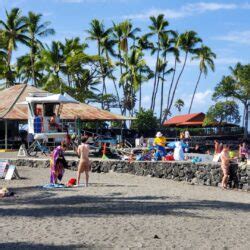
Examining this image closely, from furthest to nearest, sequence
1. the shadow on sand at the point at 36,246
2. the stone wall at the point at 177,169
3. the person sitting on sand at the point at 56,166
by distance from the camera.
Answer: the stone wall at the point at 177,169 → the person sitting on sand at the point at 56,166 → the shadow on sand at the point at 36,246

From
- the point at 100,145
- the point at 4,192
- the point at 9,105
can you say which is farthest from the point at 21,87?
the point at 4,192

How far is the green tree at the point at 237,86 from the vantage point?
6053cm

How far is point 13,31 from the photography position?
55812 millimetres

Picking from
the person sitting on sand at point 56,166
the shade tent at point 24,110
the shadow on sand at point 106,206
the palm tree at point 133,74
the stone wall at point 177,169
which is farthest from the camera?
the palm tree at point 133,74

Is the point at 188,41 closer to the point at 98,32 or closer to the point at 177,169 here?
the point at 98,32

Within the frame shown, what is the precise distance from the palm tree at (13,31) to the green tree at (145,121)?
13.8m

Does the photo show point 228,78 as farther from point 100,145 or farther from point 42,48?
point 100,145

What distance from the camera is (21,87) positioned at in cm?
3728

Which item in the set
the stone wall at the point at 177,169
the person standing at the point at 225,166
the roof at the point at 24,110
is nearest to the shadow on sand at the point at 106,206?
Answer: the person standing at the point at 225,166

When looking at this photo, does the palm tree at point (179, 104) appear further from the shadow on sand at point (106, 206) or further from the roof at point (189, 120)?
the shadow on sand at point (106, 206)

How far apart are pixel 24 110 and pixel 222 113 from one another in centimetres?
3293

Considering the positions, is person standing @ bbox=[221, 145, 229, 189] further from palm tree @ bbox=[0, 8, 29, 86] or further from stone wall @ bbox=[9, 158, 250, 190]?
palm tree @ bbox=[0, 8, 29, 86]

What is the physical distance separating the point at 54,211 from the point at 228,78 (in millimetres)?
53000

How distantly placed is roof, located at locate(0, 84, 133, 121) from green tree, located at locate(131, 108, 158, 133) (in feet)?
55.6
